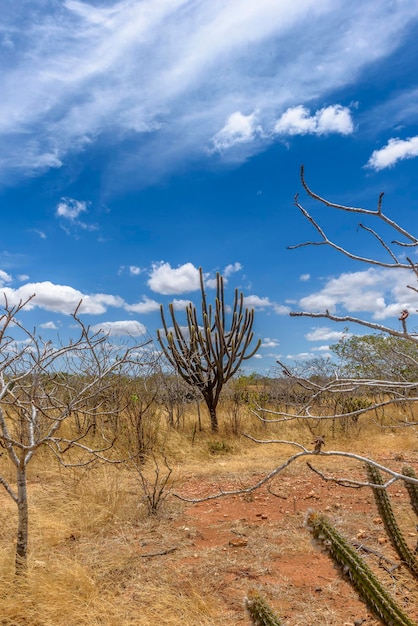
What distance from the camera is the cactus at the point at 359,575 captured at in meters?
2.21

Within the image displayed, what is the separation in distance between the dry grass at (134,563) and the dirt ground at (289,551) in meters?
0.01

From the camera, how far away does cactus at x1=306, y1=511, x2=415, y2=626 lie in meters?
2.21

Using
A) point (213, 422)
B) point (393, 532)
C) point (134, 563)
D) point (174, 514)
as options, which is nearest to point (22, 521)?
point (134, 563)

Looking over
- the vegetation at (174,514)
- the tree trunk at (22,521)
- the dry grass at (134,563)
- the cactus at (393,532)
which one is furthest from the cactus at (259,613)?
the tree trunk at (22,521)

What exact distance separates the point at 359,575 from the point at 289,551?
63.8 inches

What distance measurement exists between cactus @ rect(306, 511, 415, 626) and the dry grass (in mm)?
609

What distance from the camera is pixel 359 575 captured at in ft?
7.54

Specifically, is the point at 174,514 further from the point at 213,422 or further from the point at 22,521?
the point at 213,422

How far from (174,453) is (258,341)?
13.6 feet

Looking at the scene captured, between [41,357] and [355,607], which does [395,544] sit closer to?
[355,607]

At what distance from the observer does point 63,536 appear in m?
4.26

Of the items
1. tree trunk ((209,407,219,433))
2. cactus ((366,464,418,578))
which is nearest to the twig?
cactus ((366,464,418,578))

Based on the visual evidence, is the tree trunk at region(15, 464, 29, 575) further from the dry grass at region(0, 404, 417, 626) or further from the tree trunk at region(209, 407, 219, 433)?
the tree trunk at region(209, 407, 219, 433)

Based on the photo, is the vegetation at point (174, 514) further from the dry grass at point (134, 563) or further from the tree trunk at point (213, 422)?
the tree trunk at point (213, 422)
